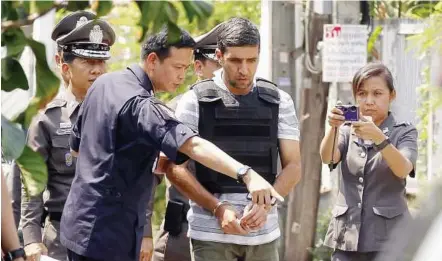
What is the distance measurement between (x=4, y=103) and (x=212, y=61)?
322cm

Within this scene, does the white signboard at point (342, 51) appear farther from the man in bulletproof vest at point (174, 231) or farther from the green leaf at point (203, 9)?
the green leaf at point (203, 9)

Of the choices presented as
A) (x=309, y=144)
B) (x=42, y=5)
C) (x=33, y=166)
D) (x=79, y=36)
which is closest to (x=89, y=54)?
(x=79, y=36)

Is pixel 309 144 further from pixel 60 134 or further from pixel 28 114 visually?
pixel 28 114

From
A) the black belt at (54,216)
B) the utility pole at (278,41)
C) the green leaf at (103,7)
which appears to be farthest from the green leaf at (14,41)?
the utility pole at (278,41)

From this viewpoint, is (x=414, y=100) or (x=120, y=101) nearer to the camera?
(x=120, y=101)

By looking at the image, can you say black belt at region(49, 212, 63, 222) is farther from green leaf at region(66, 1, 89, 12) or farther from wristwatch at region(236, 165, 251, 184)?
green leaf at region(66, 1, 89, 12)

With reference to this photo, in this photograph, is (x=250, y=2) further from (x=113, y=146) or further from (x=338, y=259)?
(x=113, y=146)

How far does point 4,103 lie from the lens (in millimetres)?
3957

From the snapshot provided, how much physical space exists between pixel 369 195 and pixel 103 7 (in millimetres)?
3546

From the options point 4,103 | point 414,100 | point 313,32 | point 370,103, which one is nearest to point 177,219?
point 370,103

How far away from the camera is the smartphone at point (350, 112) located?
6.33 meters

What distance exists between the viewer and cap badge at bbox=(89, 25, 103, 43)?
21.6 feet

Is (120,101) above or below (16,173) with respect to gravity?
above

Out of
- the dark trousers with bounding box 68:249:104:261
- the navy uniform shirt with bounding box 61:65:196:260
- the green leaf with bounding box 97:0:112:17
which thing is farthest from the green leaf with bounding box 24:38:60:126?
the dark trousers with bounding box 68:249:104:261
